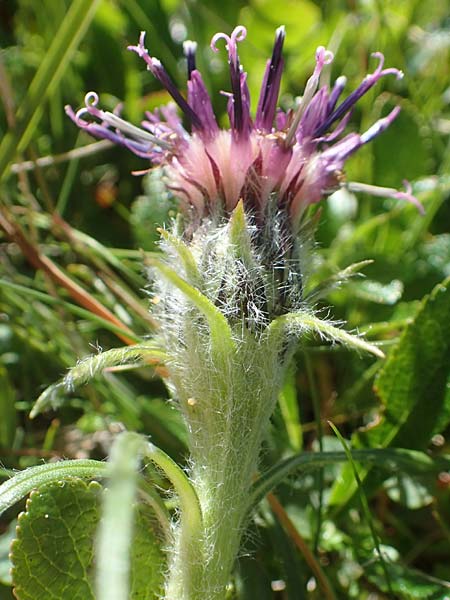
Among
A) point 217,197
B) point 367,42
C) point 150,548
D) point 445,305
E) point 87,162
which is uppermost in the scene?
point 367,42

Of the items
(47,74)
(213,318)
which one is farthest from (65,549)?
(47,74)

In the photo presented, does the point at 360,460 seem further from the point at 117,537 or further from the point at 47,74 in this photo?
the point at 47,74

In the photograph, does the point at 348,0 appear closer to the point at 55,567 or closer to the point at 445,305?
the point at 445,305

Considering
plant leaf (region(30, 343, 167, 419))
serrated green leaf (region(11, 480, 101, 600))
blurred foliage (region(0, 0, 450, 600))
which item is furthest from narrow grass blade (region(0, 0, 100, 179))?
serrated green leaf (region(11, 480, 101, 600))

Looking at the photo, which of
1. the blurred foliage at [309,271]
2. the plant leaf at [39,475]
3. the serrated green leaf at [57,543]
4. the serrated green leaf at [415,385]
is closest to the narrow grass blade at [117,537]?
the plant leaf at [39,475]

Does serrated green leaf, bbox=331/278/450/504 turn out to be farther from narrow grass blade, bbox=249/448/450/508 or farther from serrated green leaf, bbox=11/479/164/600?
serrated green leaf, bbox=11/479/164/600

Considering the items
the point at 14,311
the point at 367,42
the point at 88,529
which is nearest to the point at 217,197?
the point at 88,529
